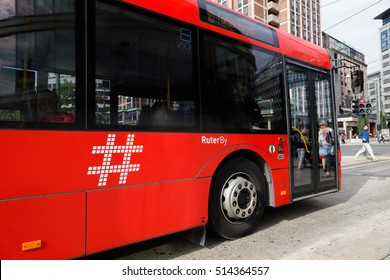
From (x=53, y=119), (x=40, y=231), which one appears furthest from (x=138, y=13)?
(x=40, y=231)

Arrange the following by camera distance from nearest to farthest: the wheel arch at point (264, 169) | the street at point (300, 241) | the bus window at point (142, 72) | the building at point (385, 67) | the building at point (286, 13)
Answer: the bus window at point (142, 72)
the street at point (300, 241)
the wheel arch at point (264, 169)
the building at point (286, 13)
the building at point (385, 67)

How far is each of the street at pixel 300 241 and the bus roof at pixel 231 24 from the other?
8.85ft

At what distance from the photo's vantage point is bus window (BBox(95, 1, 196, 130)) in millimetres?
2660

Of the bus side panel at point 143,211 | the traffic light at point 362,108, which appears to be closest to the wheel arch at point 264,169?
the bus side panel at point 143,211

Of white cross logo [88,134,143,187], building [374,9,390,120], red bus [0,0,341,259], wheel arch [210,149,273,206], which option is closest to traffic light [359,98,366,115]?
red bus [0,0,341,259]

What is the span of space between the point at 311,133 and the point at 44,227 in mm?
4307

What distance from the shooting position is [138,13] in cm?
288

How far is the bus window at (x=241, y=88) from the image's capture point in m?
3.51

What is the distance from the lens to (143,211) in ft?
9.30

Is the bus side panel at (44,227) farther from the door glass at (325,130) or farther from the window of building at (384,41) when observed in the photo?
the window of building at (384,41)

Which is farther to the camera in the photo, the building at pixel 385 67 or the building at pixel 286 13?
the building at pixel 385 67

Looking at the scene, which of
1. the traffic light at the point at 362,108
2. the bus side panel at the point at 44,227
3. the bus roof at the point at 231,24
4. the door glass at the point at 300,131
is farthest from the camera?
the traffic light at the point at 362,108

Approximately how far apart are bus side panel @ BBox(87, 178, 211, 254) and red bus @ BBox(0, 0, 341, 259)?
0.04 ft

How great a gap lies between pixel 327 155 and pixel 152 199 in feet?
12.4
